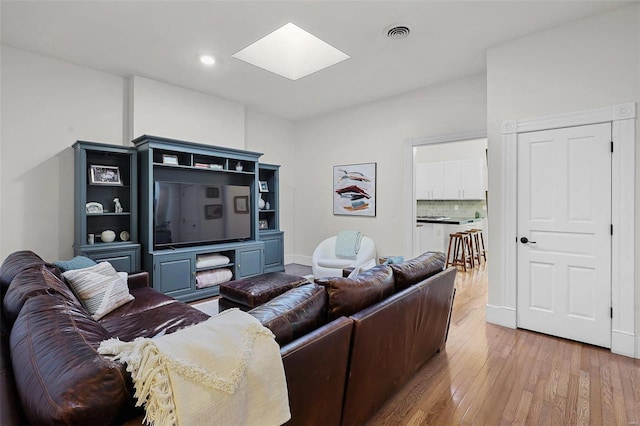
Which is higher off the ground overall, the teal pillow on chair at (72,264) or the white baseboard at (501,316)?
the teal pillow on chair at (72,264)

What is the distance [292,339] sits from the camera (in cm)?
140

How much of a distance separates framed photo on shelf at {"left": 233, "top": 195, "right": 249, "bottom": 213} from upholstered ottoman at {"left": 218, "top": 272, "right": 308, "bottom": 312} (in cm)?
185

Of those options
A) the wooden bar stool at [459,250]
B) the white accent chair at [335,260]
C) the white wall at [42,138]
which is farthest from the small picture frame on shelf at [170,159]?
the wooden bar stool at [459,250]

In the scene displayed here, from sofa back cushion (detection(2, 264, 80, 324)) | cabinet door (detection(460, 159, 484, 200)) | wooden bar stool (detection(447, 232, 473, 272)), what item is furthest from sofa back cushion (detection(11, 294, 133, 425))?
cabinet door (detection(460, 159, 484, 200))

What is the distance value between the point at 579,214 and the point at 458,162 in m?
4.83

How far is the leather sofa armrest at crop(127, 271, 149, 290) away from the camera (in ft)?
10.2

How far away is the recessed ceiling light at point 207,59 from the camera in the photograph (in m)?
3.69

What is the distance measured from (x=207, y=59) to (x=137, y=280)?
260 centimetres

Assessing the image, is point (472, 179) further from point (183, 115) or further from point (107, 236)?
point (107, 236)

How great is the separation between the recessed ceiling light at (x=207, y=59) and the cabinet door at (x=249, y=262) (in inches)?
101

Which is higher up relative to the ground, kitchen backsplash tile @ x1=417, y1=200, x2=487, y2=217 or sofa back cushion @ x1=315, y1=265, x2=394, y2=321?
kitchen backsplash tile @ x1=417, y1=200, x2=487, y2=217

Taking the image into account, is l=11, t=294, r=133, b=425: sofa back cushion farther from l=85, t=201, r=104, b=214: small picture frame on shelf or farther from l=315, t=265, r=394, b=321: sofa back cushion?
l=85, t=201, r=104, b=214: small picture frame on shelf

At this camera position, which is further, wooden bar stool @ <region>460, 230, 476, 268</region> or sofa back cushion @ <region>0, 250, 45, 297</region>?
wooden bar stool @ <region>460, 230, 476, 268</region>

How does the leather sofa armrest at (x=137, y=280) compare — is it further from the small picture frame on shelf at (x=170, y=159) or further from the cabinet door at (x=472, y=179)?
the cabinet door at (x=472, y=179)
